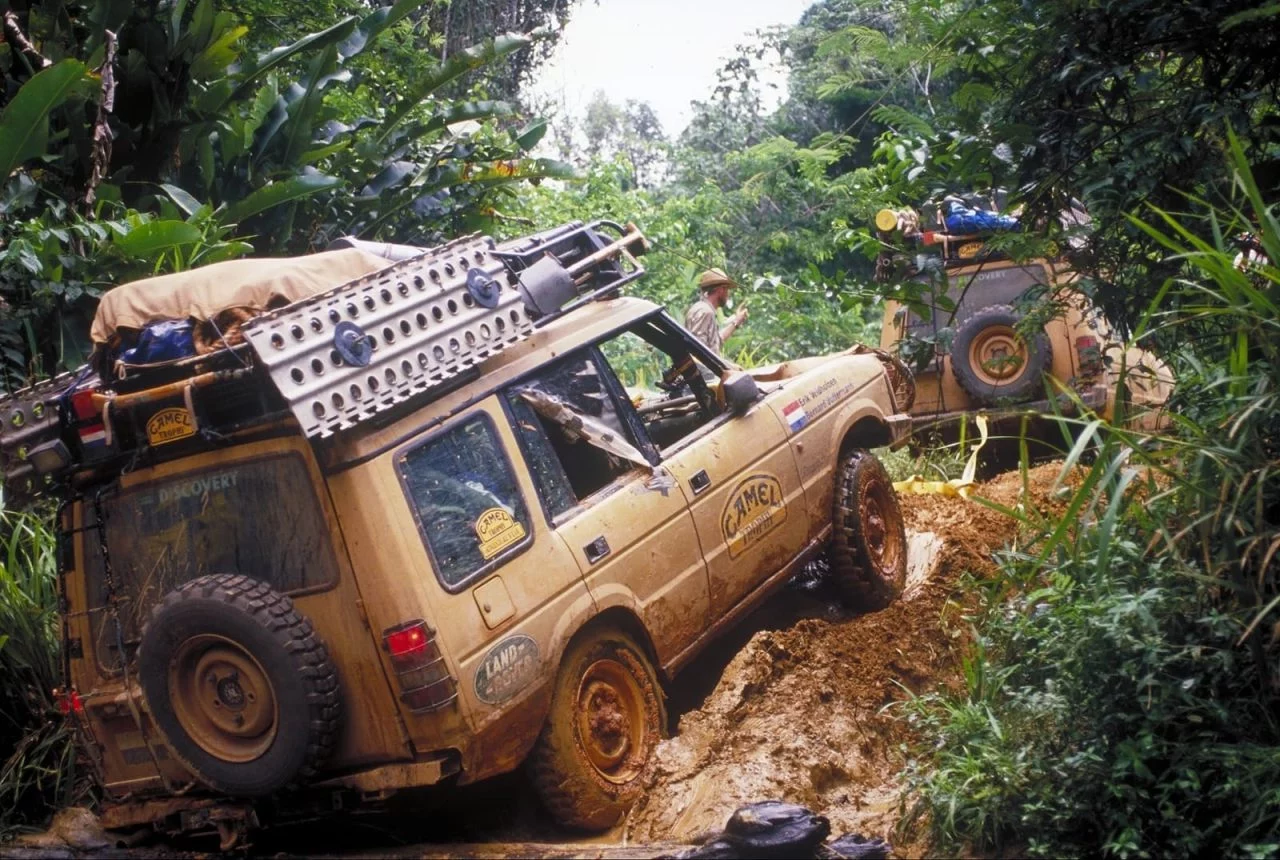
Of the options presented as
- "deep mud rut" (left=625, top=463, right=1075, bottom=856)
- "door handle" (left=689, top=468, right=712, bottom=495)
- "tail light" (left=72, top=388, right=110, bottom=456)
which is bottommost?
"deep mud rut" (left=625, top=463, right=1075, bottom=856)

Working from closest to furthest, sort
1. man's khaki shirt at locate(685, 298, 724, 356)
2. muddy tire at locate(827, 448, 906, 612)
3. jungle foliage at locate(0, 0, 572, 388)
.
A: muddy tire at locate(827, 448, 906, 612) < jungle foliage at locate(0, 0, 572, 388) < man's khaki shirt at locate(685, 298, 724, 356)

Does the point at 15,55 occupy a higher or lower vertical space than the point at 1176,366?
higher

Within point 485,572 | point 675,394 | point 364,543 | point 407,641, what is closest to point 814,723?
point 485,572

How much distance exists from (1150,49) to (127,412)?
12.7 feet

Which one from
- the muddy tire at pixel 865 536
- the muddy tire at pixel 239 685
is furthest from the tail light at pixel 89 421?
the muddy tire at pixel 865 536

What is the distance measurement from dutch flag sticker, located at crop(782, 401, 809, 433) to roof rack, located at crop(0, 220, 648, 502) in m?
1.70

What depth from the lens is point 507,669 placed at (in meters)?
4.48

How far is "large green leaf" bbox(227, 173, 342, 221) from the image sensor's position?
322 inches

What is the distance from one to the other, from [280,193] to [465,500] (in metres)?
4.29

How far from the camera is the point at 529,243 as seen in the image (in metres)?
5.77

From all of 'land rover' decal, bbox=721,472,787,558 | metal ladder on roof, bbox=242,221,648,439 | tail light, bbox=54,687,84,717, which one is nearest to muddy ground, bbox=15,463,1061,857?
'land rover' decal, bbox=721,472,787,558

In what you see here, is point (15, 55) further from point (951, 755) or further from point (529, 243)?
point (951, 755)

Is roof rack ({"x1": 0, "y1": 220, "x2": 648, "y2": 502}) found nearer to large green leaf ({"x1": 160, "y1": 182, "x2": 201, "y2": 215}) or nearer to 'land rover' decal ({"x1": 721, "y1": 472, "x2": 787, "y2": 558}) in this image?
'land rover' decal ({"x1": 721, "y1": 472, "x2": 787, "y2": 558})

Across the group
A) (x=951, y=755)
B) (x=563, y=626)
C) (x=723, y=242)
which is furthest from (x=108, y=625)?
(x=723, y=242)
